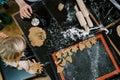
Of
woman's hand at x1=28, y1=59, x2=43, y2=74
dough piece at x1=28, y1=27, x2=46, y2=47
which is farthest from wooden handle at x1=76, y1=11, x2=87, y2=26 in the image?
woman's hand at x1=28, y1=59, x2=43, y2=74

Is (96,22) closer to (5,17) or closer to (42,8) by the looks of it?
(42,8)

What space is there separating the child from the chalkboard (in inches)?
8.8

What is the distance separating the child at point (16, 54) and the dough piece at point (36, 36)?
8 centimetres

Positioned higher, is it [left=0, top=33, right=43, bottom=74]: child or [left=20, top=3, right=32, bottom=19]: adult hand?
[left=20, top=3, right=32, bottom=19]: adult hand

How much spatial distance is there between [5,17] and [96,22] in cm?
107

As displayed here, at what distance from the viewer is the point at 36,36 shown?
87.7 inches

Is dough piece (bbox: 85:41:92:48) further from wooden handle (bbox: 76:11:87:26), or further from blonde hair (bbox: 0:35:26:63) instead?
blonde hair (bbox: 0:35:26:63)

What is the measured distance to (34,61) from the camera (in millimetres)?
2193

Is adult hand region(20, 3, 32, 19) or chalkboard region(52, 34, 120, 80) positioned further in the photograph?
adult hand region(20, 3, 32, 19)

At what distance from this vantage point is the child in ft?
6.75

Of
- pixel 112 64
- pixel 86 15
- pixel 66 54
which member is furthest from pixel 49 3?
pixel 112 64

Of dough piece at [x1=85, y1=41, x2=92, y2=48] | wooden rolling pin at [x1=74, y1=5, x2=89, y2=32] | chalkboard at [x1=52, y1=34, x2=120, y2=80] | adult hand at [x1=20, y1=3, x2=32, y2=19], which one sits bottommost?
chalkboard at [x1=52, y1=34, x2=120, y2=80]

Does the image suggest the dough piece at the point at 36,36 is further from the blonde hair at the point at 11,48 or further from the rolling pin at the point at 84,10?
the rolling pin at the point at 84,10

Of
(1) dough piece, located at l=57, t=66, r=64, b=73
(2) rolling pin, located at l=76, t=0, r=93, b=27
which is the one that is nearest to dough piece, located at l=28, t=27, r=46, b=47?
(1) dough piece, located at l=57, t=66, r=64, b=73
